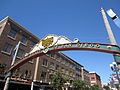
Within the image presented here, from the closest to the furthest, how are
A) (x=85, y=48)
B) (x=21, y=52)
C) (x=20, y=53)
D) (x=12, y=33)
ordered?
(x=85, y=48) < (x=12, y=33) < (x=20, y=53) < (x=21, y=52)

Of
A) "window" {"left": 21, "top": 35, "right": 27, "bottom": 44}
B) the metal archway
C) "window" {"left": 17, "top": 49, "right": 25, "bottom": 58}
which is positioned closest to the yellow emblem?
the metal archway

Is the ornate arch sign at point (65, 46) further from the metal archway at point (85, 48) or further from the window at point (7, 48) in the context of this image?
the window at point (7, 48)

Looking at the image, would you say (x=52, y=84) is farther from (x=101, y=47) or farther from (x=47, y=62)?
(x=101, y=47)

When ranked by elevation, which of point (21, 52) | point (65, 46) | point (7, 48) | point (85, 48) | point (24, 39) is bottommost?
point (85, 48)

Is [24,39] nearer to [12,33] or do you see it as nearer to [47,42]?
[12,33]

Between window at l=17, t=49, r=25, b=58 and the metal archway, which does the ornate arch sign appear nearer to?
the metal archway

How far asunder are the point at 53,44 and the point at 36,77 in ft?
52.4

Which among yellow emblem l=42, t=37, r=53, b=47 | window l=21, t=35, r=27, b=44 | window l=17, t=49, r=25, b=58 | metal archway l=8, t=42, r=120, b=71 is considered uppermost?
window l=21, t=35, r=27, b=44

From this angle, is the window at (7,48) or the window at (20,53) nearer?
the window at (7,48)

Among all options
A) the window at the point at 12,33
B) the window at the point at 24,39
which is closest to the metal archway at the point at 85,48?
the window at the point at 12,33

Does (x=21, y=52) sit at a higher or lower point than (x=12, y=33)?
lower

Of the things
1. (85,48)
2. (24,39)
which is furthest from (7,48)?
(85,48)

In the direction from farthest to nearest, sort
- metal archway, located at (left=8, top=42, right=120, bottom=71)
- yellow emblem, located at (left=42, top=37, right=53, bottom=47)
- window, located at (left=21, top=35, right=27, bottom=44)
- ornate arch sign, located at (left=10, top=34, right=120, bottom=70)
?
1. window, located at (left=21, top=35, right=27, bottom=44)
2. yellow emblem, located at (left=42, top=37, right=53, bottom=47)
3. ornate arch sign, located at (left=10, top=34, right=120, bottom=70)
4. metal archway, located at (left=8, top=42, right=120, bottom=71)

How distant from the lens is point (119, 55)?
8.78 m
